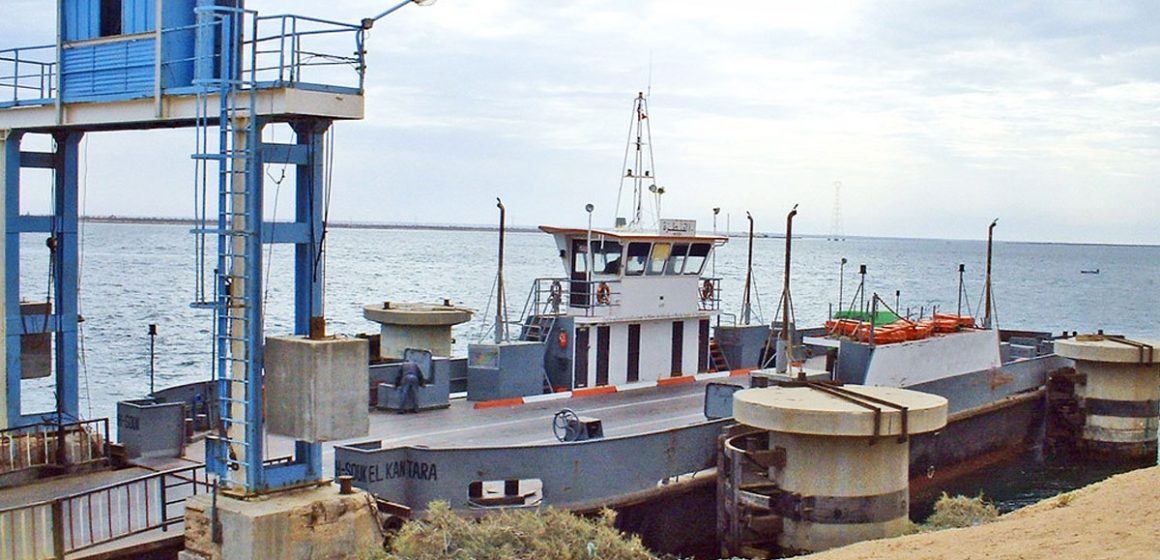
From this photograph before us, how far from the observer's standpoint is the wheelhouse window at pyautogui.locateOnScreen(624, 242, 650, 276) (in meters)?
24.0

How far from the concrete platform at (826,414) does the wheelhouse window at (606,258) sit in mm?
7199

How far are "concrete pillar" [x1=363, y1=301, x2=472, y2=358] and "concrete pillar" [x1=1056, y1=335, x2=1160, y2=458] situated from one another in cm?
1451

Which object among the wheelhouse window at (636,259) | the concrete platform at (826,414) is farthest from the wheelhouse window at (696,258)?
the concrete platform at (826,414)

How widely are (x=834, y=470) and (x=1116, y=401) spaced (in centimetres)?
1549

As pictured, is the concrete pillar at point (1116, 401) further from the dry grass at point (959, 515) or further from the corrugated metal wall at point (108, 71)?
the corrugated metal wall at point (108, 71)

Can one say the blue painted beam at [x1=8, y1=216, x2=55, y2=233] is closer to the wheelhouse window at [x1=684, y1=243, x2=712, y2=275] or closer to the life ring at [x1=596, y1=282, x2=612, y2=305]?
the life ring at [x1=596, y1=282, x2=612, y2=305]

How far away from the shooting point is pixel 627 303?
78.3ft

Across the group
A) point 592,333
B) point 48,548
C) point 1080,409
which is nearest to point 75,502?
point 48,548

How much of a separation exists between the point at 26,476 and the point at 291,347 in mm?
5376

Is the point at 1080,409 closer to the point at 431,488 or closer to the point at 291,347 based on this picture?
the point at 431,488

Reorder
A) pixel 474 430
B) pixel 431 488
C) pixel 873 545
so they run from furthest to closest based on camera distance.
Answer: pixel 474 430, pixel 431 488, pixel 873 545

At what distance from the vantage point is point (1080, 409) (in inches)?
1121

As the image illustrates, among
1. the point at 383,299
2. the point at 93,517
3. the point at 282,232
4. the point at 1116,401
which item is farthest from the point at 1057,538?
the point at 383,299

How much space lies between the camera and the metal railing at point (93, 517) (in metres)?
12.0
